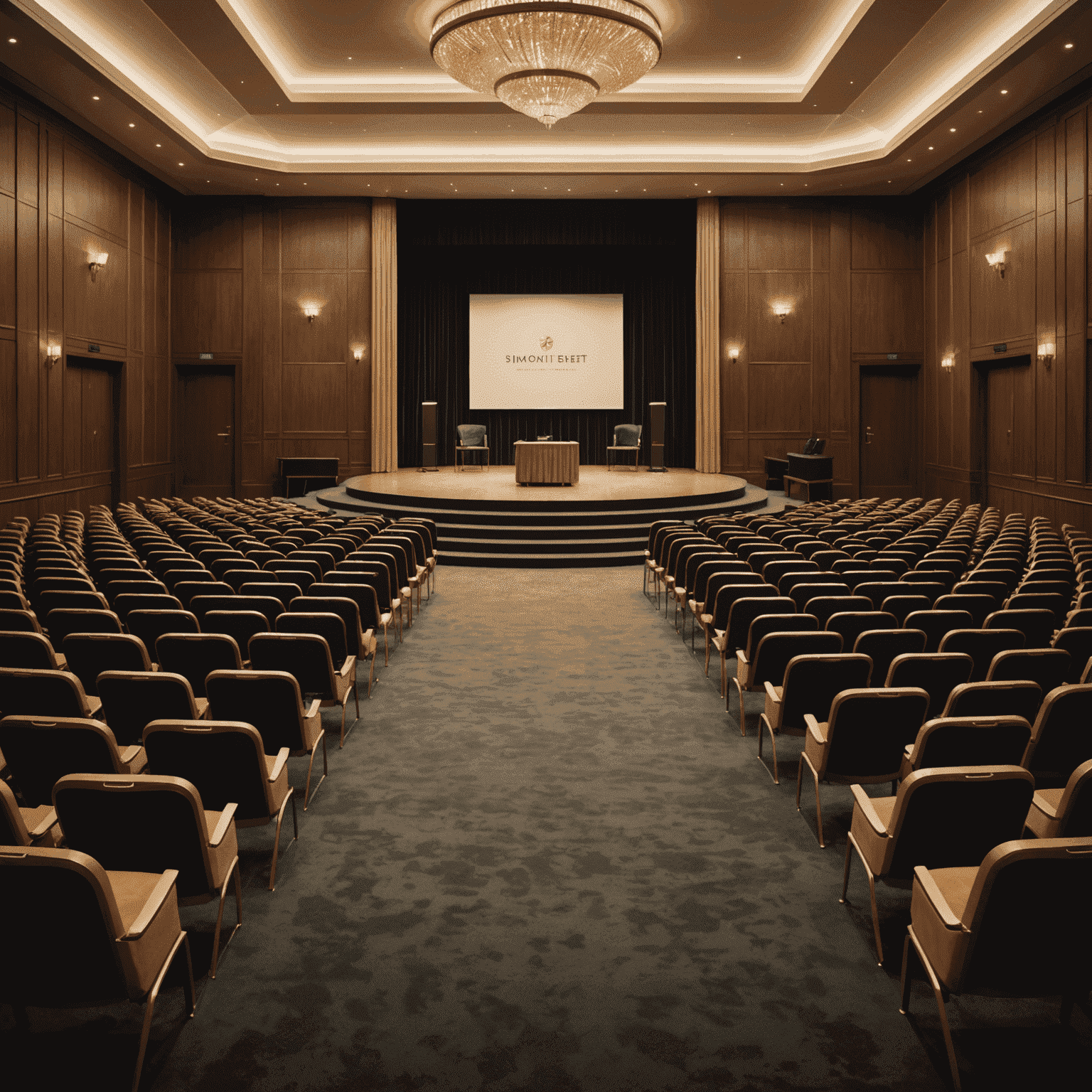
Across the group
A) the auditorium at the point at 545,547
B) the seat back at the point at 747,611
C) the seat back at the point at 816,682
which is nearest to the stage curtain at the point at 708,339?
the auditorium at the point at 545,547

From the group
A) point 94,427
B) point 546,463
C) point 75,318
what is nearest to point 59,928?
point 546,463

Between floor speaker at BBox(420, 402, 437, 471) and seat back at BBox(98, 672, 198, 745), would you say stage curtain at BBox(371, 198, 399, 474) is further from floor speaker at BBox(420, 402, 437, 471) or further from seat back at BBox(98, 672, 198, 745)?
seat back at BBox(98, 672, 198, 745)

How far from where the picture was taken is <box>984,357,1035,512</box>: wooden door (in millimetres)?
13055

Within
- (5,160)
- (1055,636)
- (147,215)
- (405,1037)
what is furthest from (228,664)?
(147,215)

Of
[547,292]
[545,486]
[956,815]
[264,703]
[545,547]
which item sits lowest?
[956,815]

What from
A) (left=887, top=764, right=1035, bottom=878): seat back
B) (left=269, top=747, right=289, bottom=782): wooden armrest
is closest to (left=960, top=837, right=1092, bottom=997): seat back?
(left=887, top=764, right=1035, bottom=878): seat back

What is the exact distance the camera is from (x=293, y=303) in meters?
A: 16.7

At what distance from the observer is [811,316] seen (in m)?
16.8

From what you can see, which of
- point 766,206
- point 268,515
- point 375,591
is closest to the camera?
point 375,591

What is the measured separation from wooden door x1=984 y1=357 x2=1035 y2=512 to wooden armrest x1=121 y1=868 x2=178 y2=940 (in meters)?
13.0

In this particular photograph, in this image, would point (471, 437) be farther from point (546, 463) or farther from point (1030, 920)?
point (1030, 920)

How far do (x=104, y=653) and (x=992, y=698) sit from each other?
3780mm

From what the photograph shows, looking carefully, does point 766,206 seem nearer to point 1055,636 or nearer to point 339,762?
point 1055,636

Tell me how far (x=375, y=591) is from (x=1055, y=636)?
4007 millimetres
